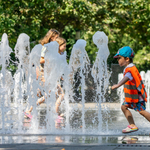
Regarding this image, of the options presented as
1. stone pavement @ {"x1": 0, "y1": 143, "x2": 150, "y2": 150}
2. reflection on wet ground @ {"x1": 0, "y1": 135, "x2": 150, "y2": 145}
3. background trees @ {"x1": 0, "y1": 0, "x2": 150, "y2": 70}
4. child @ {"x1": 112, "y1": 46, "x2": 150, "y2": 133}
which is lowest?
stone pavement @ {"x1": 0, "y1": 143, "x2": 150, "y2": 150}

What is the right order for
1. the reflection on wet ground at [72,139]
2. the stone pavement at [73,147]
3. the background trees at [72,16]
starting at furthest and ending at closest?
the background trees at [72,16], the reflection on wet ground at [72,139], the stone pavement at [73,147]

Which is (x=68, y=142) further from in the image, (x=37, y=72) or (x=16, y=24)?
(x=16, y=24)

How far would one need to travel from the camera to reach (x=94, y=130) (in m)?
6.32

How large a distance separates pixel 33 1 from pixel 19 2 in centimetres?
64

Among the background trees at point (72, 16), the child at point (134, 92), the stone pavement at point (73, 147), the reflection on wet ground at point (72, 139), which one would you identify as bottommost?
the stone pavement at point (73, 147)

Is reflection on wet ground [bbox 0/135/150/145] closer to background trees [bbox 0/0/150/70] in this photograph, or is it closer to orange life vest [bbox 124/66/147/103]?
orange life vest [bbox 124/66/147/103]

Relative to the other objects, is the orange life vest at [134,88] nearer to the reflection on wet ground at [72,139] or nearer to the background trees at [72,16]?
the reflection on wet ground at [72,139]

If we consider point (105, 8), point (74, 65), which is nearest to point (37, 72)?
point (74, 65)

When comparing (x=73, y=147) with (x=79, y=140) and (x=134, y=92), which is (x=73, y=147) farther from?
(x=134, y=92)

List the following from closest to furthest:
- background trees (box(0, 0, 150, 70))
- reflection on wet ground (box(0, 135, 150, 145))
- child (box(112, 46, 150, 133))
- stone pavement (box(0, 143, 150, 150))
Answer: stone pavement (box(0, 143, 150, 150)), reflection on wet ground (box(0, 135, 150, 145)), child (box(112, 46, 150, 133)), background trees (box(0, 0, 150, 70))

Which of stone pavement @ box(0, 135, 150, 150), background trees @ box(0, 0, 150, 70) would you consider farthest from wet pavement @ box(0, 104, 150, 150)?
background trees @ box(0, 0, 150, 70)

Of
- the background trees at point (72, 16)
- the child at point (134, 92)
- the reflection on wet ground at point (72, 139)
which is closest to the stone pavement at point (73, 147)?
the reflection on wet ground at point (72, 139)

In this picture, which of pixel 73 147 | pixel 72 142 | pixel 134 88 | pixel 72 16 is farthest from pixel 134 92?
pixel 72 16

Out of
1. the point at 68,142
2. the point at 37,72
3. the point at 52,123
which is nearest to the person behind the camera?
the point at 68,142
